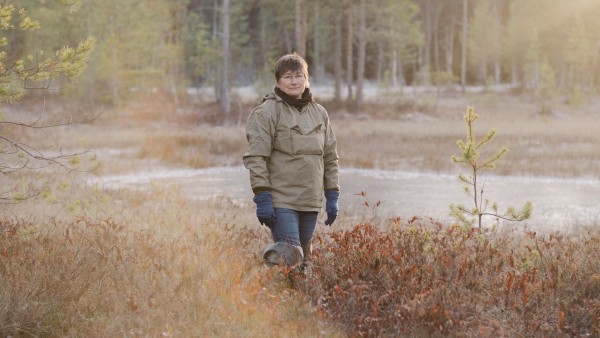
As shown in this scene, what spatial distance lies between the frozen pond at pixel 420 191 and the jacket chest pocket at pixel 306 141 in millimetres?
5567

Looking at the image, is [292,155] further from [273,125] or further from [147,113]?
[147,113]

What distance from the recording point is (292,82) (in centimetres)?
499

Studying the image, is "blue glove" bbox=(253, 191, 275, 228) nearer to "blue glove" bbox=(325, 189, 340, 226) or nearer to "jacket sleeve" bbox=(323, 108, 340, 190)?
"blue glove" bbox=(325, 189, 340, 226)

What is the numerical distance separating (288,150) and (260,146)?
0.77 ft

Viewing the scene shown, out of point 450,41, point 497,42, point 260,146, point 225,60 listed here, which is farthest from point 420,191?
point 450,41

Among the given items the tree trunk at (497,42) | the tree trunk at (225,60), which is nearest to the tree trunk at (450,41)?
the tree trunk at (497,42)

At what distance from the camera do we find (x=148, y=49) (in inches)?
1433

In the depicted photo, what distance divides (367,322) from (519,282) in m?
1.29

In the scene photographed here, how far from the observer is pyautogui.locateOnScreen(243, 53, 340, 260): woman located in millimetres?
4926

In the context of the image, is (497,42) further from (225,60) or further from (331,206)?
(331,206)

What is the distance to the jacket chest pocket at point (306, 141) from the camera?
5.00 m

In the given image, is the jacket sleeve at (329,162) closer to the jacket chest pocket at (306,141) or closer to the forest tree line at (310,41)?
the jacket chest pocket at (306,141)

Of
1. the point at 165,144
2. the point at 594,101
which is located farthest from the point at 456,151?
the point at 594,101

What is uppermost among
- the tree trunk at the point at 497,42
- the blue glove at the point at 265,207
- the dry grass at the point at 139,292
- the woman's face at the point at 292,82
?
the tree trunk at the point at 497,42
